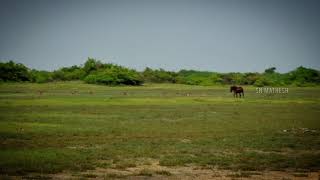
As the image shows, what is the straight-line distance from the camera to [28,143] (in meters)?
21.5

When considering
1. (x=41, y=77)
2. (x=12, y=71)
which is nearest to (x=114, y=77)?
(x=41, y=77)

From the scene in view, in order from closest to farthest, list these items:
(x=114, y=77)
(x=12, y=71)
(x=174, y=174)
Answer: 1. (x=174, y=174)
2. (x=12, y=71)
3. (x=114, y=77)

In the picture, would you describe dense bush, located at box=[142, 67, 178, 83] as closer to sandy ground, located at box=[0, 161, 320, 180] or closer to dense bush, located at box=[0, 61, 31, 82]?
dense bush, located at box=[0, 61, 31, 82]

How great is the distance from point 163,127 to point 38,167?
45.2 ft

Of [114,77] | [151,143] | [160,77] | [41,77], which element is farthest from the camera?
[160,77]

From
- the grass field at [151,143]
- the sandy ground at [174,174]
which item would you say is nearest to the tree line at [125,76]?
the grass field at [151,143]

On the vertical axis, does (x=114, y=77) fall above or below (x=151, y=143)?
above

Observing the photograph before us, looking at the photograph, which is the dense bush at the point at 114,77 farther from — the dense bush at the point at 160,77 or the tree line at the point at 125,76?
the dense bush at the point at 160,77

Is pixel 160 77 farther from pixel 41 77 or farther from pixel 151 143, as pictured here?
pixel 151 143

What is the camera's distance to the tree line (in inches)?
3959

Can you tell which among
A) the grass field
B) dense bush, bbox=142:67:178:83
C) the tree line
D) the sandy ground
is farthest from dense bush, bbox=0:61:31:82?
the sandy ground

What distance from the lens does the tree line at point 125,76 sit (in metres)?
101

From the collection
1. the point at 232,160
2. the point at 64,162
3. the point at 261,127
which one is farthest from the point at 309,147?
the point at 64,162

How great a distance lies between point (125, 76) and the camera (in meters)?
102
